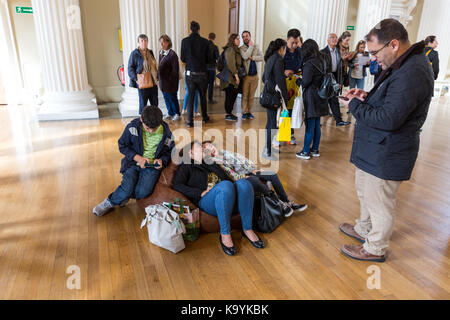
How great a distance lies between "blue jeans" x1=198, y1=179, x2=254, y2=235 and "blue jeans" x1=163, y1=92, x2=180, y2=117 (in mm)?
4885

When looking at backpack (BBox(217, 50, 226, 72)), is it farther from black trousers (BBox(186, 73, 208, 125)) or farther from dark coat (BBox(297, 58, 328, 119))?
dark coat (BBox(297, 58, 328, 119))

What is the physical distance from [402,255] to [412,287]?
1.46 ft

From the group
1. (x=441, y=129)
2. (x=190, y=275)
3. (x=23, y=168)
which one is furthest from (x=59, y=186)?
(x=441, y=129)

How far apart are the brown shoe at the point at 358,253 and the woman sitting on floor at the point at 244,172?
70 centimetres

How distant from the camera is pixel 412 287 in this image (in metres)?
2.52

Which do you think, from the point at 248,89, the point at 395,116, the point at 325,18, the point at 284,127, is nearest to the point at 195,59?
the point at 248,89

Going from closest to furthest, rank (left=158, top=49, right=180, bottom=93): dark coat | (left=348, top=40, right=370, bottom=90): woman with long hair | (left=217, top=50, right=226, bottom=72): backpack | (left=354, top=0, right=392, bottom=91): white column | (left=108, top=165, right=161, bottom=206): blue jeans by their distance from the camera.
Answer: (left=108, top=165, right=161, bottom=206): blue jeans < (left=158, top=49, right=180, bottom=93): dark coat < (left=217, top=50, right=226, bottom=72): backpack < (left=348, top=40, right=370, bottom=90): woman with long hair < (left=354, top=0, right=392, bottom=91): white column

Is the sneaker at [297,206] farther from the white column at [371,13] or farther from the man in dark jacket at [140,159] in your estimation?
the white column at [371,13]

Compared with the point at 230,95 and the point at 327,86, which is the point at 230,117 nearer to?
the point at 230,95

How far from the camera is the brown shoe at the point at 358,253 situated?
2795 mm

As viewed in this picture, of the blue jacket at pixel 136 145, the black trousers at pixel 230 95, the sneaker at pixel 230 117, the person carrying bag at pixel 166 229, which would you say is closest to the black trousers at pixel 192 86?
the black trousers at pixel 230 95

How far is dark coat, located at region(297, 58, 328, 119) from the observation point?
4.82 metres

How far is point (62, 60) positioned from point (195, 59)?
3.03 m

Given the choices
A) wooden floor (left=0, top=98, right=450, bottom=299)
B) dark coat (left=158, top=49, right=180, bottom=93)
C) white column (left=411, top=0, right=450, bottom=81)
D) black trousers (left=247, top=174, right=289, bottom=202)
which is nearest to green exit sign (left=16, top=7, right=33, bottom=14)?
dark coat (left=158, top=49, right=180, bottom=93)
